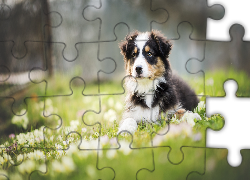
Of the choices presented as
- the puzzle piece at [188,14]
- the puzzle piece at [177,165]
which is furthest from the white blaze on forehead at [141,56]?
the puzzle piece at [177,165]

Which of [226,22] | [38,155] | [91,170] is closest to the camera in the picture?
[226,22]

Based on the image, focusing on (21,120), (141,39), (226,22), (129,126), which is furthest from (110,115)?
(226,22)

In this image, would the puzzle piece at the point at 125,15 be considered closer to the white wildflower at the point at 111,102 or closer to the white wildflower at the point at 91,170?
the white wildflower at the point at 111,102

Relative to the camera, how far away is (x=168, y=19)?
8.52ft

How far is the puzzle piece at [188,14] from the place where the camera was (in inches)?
102

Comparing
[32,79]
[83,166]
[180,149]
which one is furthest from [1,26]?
[180,149]

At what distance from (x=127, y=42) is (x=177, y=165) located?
1424 mm

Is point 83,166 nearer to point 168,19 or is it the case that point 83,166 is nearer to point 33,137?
point 33,137

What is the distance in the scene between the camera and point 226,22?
8.50 feet

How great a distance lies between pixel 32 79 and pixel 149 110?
137 centimetres

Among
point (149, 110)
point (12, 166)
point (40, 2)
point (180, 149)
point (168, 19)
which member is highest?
point (40, 2)

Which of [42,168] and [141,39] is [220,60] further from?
[42,168]

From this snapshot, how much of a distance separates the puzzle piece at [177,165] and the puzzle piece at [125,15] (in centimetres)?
133
